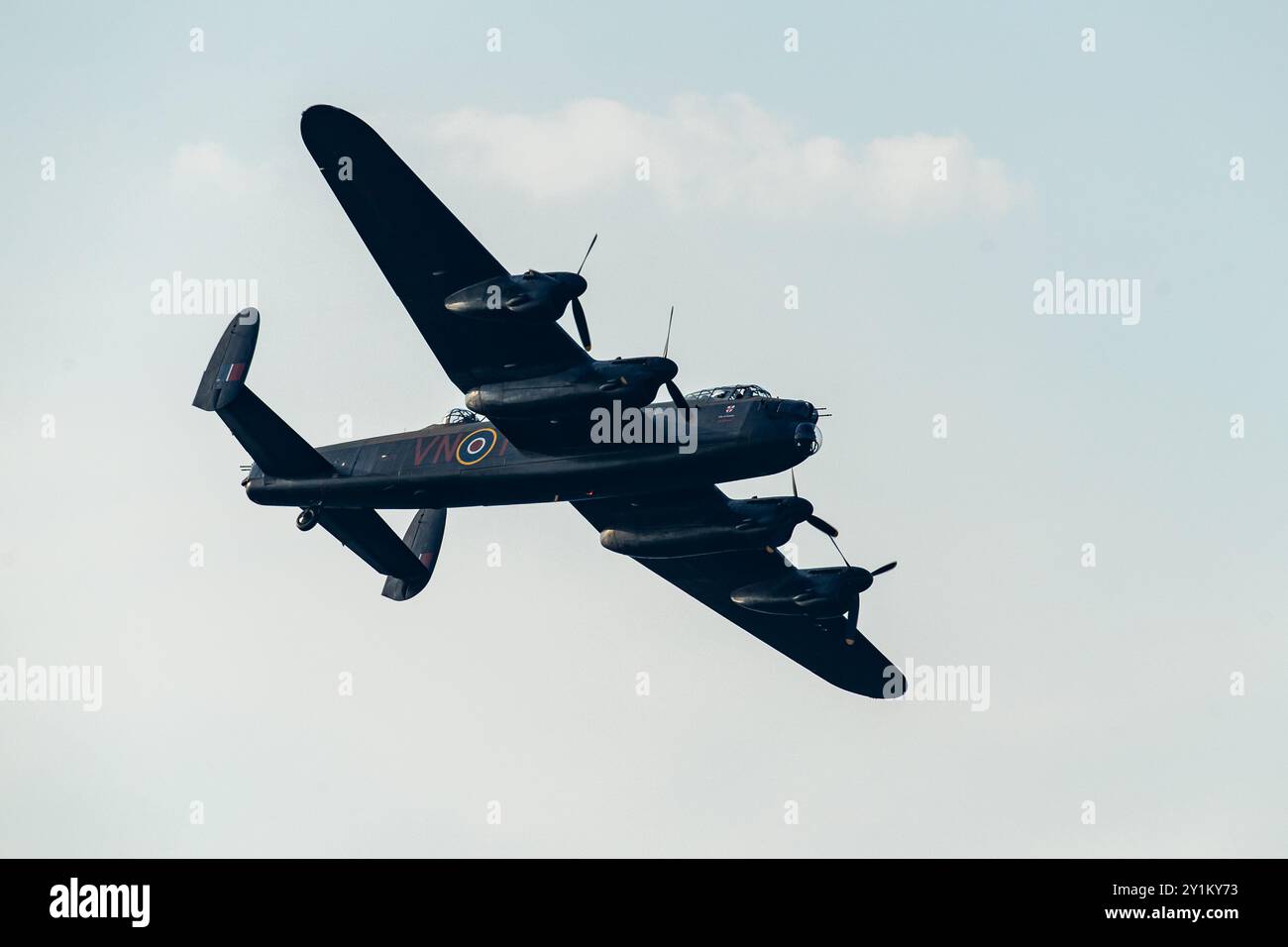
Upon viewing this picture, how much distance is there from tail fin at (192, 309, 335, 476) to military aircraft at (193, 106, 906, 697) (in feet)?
0.15

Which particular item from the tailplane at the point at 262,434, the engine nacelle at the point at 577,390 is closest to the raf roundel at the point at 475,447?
the engine nacelle at the point at 577,390

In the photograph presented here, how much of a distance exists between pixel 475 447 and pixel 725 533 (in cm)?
825

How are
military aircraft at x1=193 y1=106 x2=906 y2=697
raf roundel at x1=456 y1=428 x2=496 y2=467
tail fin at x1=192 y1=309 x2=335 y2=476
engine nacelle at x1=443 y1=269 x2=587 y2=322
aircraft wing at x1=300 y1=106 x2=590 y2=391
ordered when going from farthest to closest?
tail fin at x1=192 y1=309 x2=335 y2=476 < raf roundel at x1=456 y1=428 x2=496 y2=467 < military aircraft at x1=193 y1=106 x2=906 y2=697 < aircraft wing at x1=300 y1=106 x2=590 y2=391 < engine nacelle at x1=443 y1=269 x2=587 y2=322

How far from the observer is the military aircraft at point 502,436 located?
4297 centimetres

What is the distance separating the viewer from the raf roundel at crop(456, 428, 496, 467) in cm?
4697

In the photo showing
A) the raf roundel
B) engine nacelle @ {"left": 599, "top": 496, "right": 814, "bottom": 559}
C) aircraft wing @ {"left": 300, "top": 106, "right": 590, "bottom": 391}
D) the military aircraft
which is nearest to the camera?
aircraft wing @ {"left": 300, "top": 106, "right": 590, "bottom": 391}

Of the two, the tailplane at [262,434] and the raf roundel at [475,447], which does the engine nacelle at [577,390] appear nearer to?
the raf roundel at [475,447]

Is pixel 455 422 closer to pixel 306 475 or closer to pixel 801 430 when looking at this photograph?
pixel 306 475

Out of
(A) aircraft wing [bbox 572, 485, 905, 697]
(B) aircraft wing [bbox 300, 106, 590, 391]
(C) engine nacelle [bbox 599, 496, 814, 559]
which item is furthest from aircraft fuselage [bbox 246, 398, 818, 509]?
(A) aircraft wing [bbox 572, 485, 905, 697]

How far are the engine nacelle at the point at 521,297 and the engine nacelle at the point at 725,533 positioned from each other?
10.6 m

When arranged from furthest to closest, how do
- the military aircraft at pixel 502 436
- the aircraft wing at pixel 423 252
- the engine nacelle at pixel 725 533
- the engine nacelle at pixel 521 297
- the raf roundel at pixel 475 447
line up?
the engine nacelle at pixel 725 533
the raf roundel at pixel 475 447
the military aircraft at pixel 502 436
the aircraft wing at pixel 423 252
the engine nacelle at pixel 521 297

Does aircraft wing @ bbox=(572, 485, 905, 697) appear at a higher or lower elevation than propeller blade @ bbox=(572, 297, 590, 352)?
lower

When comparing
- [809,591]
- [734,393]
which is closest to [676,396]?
[734,393]

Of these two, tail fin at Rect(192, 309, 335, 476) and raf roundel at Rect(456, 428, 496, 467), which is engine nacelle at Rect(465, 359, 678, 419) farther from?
tail fin at Rect(192, 309, 335, 476)
